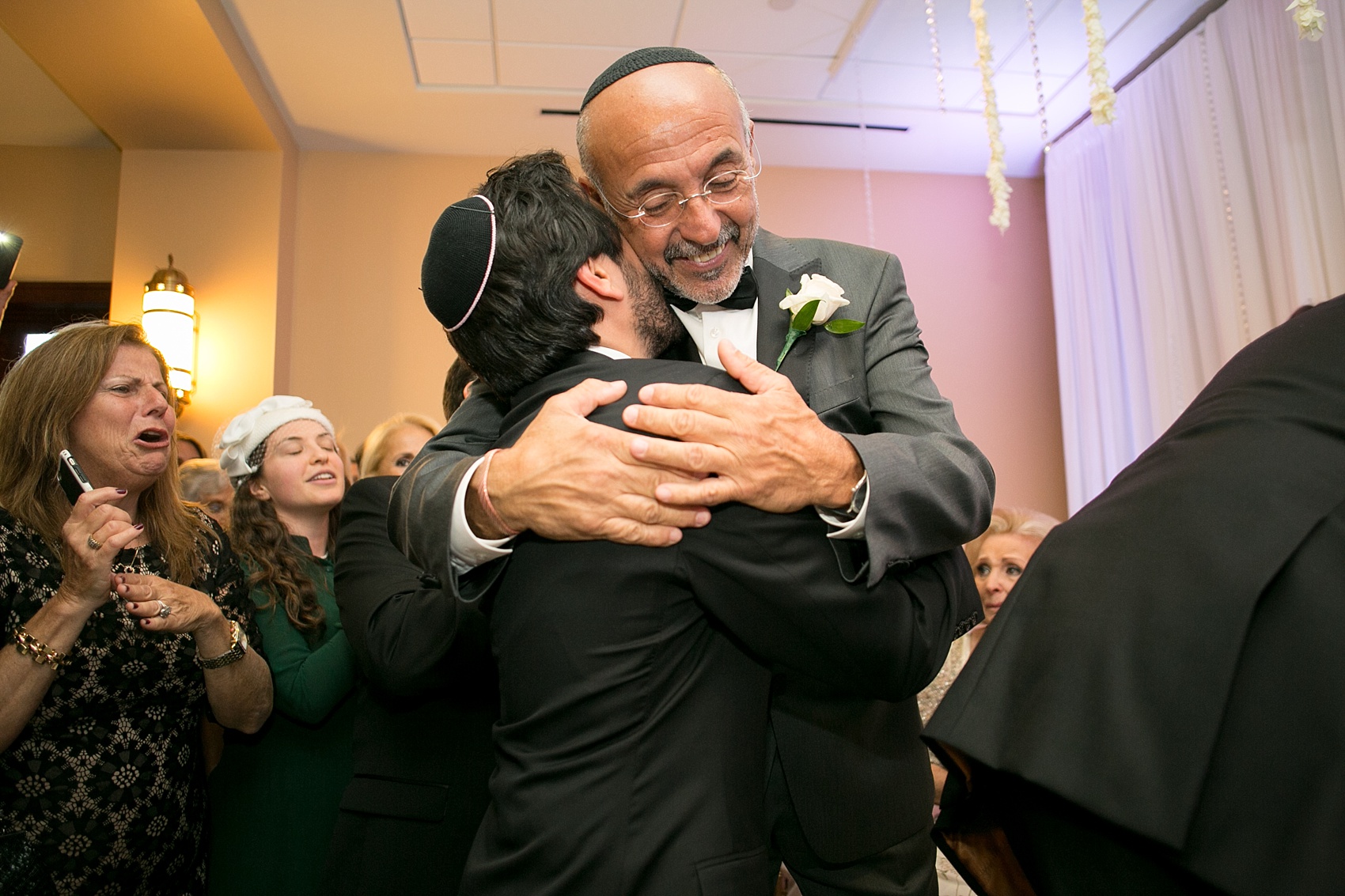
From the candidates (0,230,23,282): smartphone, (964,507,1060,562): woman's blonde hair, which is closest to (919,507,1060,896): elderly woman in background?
(964,507,1060,562): woman's blonde hair

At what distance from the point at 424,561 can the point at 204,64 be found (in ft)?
14.2

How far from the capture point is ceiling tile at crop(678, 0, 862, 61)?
15.0 ft

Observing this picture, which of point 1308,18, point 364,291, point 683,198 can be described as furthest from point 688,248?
point 364,291

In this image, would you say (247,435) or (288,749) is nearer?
(288,749)

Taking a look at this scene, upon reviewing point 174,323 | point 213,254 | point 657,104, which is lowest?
point 657,104

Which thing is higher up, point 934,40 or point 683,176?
point 934,40

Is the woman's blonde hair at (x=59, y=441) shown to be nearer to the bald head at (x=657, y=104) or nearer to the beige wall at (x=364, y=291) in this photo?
the bald head at (x=657, y=104)

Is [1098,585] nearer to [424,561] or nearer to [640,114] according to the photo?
[424,561]

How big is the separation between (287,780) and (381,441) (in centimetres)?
120

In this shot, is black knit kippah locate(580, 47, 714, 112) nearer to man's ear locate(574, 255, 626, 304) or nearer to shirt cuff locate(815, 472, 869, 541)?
man's ear locate(574, 255, 626, 304)

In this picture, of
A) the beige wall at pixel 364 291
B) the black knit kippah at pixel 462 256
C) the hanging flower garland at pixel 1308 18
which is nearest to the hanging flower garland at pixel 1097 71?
the hanging flower garland at pixel 1308 18

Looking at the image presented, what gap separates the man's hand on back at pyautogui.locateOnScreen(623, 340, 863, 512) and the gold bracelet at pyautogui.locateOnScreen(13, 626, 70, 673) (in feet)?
5.00

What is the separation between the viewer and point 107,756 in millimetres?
2057

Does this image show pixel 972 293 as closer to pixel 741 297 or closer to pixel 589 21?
pixel 589 21
